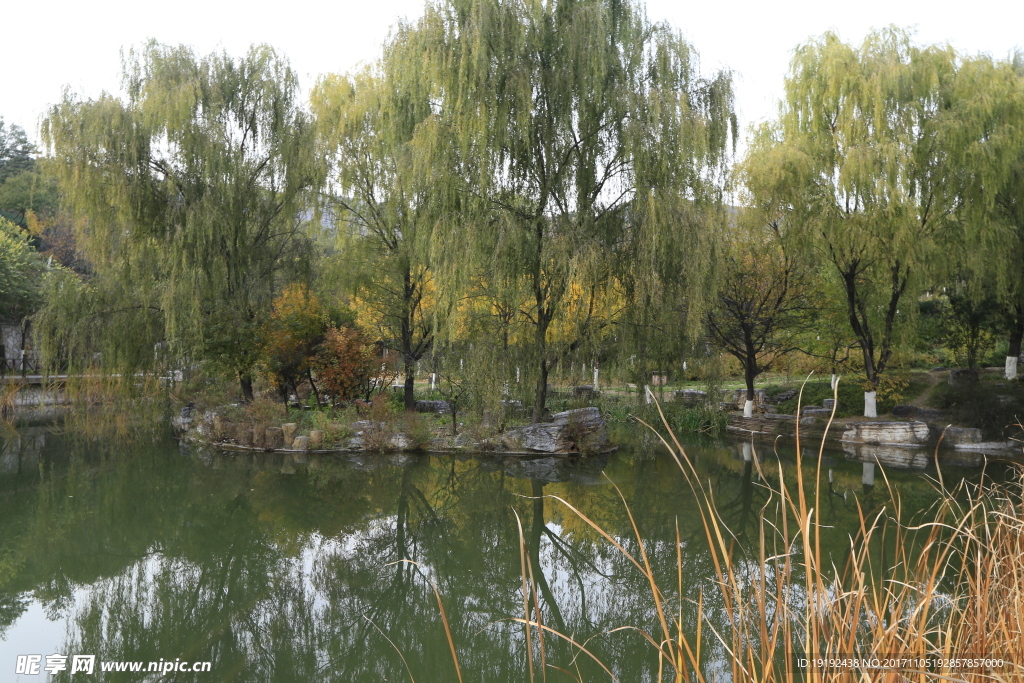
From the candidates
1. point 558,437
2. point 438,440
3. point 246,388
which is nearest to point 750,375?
point 558,437

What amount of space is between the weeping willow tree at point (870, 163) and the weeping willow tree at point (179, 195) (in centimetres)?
927

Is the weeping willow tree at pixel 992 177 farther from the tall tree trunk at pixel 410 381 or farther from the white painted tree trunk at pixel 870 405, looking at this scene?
the tall tree trunk at pixel 410 381

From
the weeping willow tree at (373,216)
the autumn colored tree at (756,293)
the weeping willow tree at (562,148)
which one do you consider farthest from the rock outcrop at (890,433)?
the weeping willow tree at (373,216)

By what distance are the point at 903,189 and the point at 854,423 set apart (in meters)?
4.20

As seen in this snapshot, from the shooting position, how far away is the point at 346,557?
6.21 m

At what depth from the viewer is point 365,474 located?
9.66 m

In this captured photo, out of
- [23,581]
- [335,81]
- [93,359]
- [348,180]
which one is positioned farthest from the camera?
[335,81]

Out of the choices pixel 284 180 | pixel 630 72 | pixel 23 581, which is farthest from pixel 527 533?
pixel 284 180

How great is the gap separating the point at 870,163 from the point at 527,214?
5.98 m

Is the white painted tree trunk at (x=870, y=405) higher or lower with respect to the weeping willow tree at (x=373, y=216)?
lower

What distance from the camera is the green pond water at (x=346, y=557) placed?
4328 millimetres

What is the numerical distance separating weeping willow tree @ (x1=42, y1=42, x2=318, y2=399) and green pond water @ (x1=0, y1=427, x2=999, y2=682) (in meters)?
2.69

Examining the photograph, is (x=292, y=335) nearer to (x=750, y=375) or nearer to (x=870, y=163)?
(x=750, y=375)

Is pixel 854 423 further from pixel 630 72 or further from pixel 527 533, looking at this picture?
pixel 527 533
